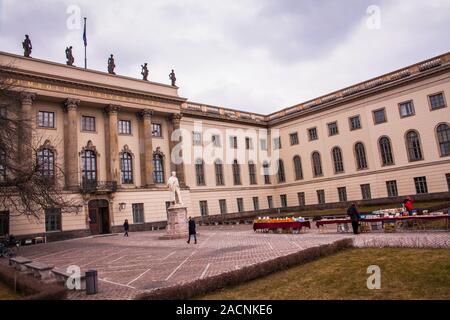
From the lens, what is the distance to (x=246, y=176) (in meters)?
53.6

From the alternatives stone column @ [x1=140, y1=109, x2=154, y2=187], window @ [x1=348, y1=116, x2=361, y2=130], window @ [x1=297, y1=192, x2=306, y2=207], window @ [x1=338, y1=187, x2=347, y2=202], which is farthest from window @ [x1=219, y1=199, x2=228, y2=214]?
window @ [x1=348, y1=116, x2=361, y2=130]

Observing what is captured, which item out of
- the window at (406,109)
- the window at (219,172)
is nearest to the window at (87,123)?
the window at (219,172)

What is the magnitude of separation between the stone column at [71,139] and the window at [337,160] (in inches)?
1338

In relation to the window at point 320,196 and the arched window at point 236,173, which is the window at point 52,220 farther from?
the window at point 320,196

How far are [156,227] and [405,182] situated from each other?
101 ft

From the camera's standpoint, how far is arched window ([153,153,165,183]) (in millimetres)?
44031

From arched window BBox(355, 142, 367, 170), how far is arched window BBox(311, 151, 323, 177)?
18.5 ft

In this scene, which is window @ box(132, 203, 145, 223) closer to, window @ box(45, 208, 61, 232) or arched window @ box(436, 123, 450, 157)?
window @ box(45, 208, 61, 232)

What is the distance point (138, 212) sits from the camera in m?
40.4

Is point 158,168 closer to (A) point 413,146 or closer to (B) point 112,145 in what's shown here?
(B) point 112,145

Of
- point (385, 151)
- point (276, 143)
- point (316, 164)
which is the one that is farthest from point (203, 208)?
point (385, 151)

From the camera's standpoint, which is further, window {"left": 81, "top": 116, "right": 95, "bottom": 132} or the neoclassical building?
window {"left": 81, "top": 116, "right": 95, "bottom": 132}
